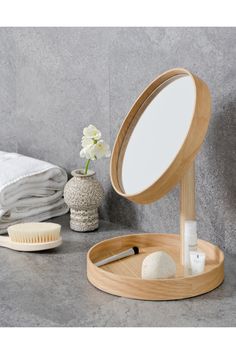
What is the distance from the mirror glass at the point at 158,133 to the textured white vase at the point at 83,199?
227mm

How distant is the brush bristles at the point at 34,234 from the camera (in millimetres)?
1581

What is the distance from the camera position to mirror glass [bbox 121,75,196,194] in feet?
4.42

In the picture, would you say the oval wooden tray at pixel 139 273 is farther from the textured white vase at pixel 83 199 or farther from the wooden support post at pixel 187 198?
the textured white vase at pixel 83 199

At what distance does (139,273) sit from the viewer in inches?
55.6

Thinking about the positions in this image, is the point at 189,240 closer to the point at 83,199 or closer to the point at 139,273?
the point at 139,273

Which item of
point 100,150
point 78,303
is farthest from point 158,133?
point 78,303

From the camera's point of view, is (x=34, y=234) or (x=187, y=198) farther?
(x=34, y=234)

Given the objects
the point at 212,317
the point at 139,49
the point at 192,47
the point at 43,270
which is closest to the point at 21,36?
the point at 139,49

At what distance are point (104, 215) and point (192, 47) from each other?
1.77 feet

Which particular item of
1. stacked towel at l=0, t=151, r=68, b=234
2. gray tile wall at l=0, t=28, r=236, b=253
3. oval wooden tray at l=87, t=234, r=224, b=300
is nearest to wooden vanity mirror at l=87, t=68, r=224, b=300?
oval wooden tray at l=87, t=234, r=224, b=300

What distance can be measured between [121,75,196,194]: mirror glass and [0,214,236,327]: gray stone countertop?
230 millimetres

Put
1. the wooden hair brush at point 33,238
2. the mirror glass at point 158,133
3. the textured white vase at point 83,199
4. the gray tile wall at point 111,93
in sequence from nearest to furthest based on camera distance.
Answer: the mirror glass at point 158,133 → the gray tile wall at point 111,93 → the wooden hair brush at point 33,238 → the textured white vase at point 83,199

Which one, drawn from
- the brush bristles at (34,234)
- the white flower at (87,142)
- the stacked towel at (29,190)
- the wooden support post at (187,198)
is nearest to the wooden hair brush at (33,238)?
the brush bristles at (34,234)

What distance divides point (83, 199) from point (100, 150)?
0.13m
